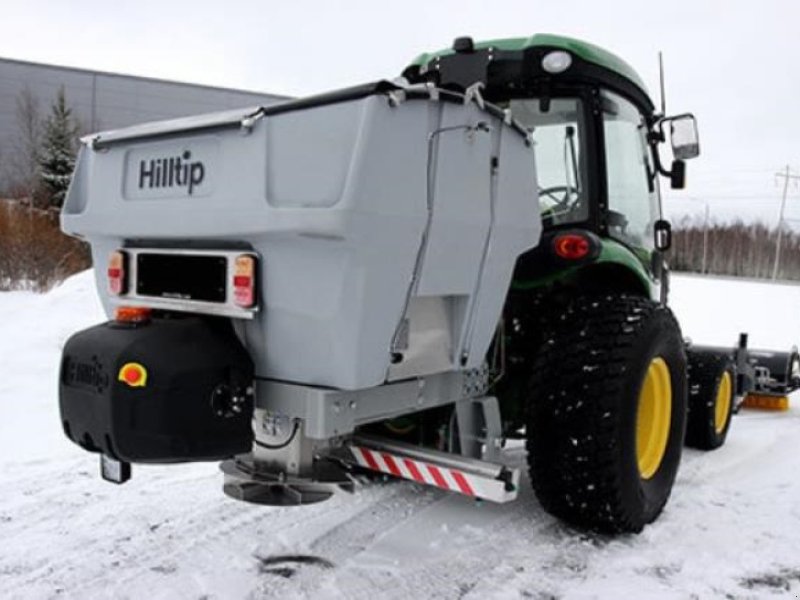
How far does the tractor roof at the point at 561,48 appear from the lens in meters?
3.83

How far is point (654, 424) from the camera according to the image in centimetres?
395

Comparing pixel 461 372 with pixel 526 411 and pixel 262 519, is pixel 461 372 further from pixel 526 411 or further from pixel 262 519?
pixel 262 519

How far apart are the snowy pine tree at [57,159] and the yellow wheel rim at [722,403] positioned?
738 inches

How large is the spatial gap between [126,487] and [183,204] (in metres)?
2.13

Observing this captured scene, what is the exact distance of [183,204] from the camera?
2.76 meters

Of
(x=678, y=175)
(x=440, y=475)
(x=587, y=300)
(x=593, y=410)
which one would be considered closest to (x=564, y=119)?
(x=587, y=300)

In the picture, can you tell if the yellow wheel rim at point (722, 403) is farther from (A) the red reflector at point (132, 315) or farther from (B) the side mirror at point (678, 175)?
(A) the red reflector at point (132, 315)

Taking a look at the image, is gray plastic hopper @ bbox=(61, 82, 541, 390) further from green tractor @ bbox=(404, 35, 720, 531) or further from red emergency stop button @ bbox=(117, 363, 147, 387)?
green tractor @ bbox=(404, 35, 720, 531)

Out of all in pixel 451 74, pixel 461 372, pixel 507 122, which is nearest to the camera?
pixel 507 122

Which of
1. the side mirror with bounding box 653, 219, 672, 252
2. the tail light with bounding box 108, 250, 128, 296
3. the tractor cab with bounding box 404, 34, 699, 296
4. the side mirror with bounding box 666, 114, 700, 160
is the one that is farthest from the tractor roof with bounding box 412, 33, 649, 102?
the tail light with bounding box 108, 250, 128, 296

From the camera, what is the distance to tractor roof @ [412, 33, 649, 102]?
3834 mm

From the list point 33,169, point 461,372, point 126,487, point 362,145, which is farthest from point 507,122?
point 33,169

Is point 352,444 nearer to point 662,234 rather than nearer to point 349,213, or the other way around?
point 349,213

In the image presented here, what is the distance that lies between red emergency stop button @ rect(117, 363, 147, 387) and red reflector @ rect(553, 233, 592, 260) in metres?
1.97
